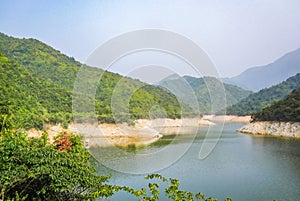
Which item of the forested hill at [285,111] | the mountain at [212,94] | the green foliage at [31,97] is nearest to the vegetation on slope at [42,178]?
the green foliage at [31,97]

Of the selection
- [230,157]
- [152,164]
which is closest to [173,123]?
[230,157]

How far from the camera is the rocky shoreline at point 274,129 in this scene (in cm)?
2773

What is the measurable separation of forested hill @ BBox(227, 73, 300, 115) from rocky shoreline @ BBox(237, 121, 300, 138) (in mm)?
24346

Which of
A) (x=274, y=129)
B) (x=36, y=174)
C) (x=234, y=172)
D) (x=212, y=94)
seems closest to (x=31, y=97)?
(x=234, y=172)

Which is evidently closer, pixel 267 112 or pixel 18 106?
pixel 18 106

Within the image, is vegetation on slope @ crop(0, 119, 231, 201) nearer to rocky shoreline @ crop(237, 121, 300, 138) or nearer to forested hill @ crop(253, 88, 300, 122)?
rocky shoreline @ crop(237, 121, 300, 138)

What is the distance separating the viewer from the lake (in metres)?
10.9

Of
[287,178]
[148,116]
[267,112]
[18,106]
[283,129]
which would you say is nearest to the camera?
[287,178]

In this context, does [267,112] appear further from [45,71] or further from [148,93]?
[45,71]

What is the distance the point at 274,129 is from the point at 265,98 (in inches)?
1394

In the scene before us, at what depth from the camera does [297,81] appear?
67.3 metres

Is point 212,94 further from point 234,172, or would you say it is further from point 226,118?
point 234,172

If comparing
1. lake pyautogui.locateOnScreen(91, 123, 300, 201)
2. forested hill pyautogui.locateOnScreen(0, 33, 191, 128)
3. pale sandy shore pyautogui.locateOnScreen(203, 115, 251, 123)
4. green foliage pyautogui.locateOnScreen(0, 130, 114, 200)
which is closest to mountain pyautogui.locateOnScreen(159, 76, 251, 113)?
pale sandy shore pyautogui.locateOnScreen(203, 115, 251, 123)

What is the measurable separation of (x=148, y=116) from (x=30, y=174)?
3084 centimetres
